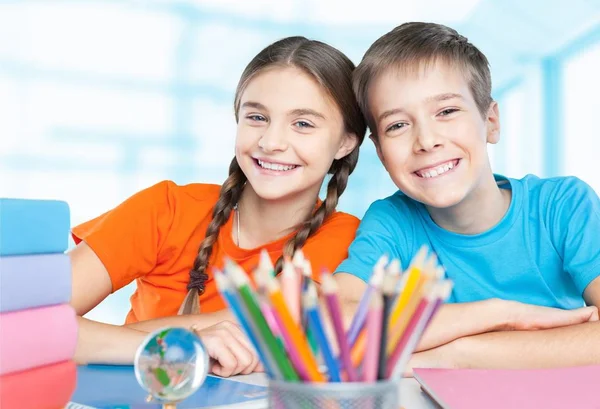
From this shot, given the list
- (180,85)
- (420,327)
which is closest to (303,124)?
(420,327)

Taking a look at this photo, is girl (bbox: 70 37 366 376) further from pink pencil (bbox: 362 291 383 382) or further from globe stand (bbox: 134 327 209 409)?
pink pencil (bbox: 362 291 383 382)

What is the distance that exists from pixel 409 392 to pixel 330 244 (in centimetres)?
56

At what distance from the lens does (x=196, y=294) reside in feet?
4.25

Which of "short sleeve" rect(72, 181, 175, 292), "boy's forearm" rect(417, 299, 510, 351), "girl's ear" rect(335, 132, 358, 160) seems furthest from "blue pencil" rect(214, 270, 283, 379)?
"girl's ear" rect(335, 132, 358, 160)

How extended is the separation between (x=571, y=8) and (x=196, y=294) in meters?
3.62

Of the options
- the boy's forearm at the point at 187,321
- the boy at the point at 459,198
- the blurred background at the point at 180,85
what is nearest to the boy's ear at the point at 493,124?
the boy at the point at 459,198

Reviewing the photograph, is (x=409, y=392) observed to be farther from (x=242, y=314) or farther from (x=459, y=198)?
(x=459, y=198)

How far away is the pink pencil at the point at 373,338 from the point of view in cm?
39

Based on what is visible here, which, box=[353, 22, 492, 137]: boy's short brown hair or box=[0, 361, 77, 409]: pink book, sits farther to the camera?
box=[353, 22, 492, 137]: boy's short brown hair

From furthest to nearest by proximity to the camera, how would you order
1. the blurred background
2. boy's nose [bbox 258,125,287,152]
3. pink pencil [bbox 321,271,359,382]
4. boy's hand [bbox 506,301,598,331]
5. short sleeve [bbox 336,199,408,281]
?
the blurred background, boy's nose [bbox 258,125,287,152], short sleeve [bbox 336,199,408,281], boy's hand [bbox 506,301,598,331], pink pencil [bbox 321,271,359,382]

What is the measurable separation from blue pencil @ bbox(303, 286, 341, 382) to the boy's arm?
48cm

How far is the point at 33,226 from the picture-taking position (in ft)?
1.71

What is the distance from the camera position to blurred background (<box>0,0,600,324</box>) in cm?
404

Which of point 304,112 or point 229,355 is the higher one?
point 304,112
